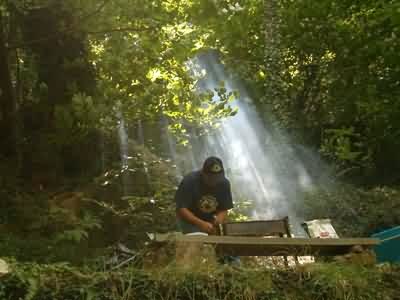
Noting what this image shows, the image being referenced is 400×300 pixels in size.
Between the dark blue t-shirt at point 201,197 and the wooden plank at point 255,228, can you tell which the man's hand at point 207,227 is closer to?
the wooden plank at point 255,228

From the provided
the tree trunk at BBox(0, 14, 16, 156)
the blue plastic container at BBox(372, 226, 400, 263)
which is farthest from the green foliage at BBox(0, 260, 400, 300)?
the tree trunk at BBox(0, 14, 16, 156)

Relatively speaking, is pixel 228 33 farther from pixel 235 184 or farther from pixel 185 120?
pixel 235 184

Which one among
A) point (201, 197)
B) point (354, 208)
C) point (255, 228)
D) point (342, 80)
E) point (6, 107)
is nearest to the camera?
point (255, 228)

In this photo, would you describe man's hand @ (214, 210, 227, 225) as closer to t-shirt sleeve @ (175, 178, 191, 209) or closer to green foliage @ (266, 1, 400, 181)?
t-shirt sleeve @ (175, 178, 191, 209)

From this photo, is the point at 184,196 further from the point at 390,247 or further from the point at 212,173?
the point at 390,247

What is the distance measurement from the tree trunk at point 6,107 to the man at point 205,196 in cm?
423

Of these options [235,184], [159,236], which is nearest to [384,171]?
[235,184]

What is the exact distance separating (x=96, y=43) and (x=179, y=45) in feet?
6.33

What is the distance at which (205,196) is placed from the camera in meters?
5.63

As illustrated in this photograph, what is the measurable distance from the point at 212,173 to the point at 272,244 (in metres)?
1.48

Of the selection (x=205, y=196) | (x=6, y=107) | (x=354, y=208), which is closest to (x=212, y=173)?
(x=205, y=196)

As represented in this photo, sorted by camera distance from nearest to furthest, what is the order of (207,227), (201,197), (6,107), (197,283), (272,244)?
(197,283), (272,244), (207,227), (201,197), (6,107)

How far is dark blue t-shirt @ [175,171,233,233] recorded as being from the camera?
5.51m

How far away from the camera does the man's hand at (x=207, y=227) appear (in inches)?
203
